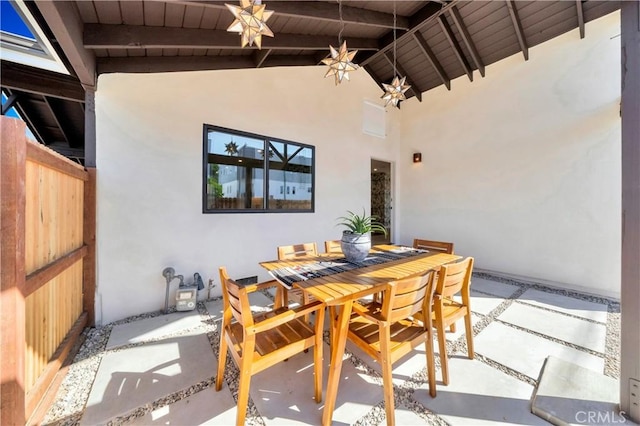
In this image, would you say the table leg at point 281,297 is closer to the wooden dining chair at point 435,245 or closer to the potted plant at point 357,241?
the potted plant at point 357,241

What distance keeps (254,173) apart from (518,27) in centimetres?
459

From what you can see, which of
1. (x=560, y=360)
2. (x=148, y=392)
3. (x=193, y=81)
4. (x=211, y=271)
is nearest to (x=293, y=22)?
(x=193, y=81)

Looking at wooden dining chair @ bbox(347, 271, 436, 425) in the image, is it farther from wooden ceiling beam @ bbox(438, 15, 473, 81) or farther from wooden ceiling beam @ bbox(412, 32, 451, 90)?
wooden ceiling beam @ bbox(412, 32, 451, 90)

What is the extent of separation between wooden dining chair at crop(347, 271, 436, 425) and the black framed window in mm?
2453

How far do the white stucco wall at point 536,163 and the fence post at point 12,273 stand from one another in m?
5.64

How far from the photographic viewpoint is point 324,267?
80.3 inches

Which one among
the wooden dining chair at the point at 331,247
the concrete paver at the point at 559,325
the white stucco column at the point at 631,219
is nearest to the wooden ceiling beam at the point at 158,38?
the wooden dining chair at the point at 331,247

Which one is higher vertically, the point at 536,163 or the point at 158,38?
the point at 158,38

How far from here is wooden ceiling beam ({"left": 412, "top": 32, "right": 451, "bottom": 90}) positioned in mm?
4355

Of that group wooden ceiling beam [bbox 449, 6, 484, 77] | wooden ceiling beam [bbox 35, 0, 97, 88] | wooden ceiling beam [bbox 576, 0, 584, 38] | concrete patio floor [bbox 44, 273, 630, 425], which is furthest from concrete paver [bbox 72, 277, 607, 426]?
wooden ceiling beam [bbox 449, 6, 484, 77]

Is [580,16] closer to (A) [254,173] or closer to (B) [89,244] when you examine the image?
(A) [254,173]

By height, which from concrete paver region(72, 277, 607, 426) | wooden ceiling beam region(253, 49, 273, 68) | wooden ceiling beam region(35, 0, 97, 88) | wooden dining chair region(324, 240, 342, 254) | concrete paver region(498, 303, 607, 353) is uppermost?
wooden ceiling beam region(253, 49, 273, 68)

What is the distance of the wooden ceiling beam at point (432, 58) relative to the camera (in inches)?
171

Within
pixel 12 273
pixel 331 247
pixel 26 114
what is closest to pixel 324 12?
pixel 331 247
